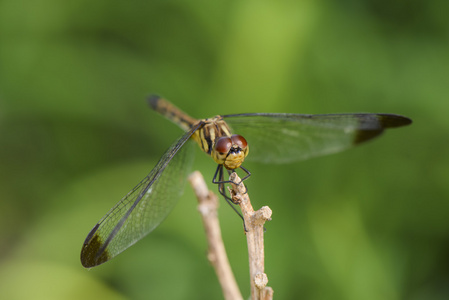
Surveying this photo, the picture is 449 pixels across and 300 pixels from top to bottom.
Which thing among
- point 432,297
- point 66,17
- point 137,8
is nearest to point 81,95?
point 66,17

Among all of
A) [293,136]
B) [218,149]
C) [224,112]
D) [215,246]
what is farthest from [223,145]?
[224,112]

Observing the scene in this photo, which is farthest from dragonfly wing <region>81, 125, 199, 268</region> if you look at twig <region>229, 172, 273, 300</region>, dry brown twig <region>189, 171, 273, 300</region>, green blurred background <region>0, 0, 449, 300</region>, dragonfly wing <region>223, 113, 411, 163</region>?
green blurred background <region>0, 0, 449, 300</region>

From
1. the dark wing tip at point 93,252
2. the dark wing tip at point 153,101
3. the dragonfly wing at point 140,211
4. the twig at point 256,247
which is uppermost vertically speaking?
the dark wing tip at point 153,101

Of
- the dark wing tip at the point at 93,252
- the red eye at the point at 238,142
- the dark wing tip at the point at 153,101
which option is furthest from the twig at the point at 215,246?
the dark wing tip at the point at 153,101

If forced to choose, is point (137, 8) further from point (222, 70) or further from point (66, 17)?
point (222, 70)

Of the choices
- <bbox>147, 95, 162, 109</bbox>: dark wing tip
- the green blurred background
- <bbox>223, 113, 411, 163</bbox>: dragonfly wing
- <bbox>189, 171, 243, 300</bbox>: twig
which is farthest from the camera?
<bbox>147, 95, 162, 109</bbox>: dark wing tip

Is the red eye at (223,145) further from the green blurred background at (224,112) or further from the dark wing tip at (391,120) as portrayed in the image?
the green blurred background at (224,112)

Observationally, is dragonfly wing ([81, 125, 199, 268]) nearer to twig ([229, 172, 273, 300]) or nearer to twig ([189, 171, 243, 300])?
twig ([189, 171, 243, 300])

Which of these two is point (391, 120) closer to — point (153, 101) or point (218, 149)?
point (218, 149)
